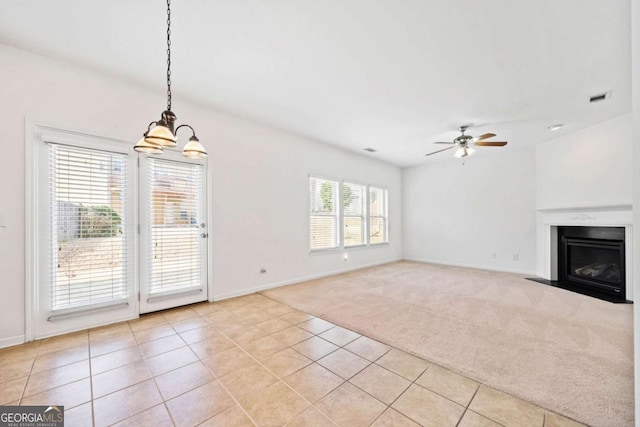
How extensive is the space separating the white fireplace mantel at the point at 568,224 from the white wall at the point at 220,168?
11.3ft

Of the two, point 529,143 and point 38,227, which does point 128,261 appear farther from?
point 529,143

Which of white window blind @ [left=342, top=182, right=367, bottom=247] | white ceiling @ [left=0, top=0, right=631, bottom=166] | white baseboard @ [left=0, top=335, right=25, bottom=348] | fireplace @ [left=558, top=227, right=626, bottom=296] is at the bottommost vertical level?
white baseboard @ [left=0, top=335, right=25, bottom=348]

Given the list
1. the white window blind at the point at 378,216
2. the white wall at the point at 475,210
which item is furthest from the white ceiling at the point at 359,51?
the white window blind at the point at 378,216

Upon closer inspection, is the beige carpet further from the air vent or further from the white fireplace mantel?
the air vent

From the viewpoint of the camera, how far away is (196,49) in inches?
96.5

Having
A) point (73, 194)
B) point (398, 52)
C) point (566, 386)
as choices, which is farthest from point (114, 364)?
point (398, 52)

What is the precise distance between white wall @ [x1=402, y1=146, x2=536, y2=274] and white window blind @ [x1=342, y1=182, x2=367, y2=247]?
6.36ft

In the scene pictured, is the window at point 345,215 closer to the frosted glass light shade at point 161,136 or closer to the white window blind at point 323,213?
the white window blind at point 323,213

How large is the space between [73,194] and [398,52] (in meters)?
3.71

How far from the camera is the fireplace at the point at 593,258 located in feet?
13.0

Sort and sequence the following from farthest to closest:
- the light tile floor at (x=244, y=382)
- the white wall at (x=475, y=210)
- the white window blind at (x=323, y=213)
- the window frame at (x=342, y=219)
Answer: the white wall at (x=475, y=210) < the white window blind at (x=323, y=213) < the window frame at (x=342, y=219) < the light tile floor at (x=244, y=382)

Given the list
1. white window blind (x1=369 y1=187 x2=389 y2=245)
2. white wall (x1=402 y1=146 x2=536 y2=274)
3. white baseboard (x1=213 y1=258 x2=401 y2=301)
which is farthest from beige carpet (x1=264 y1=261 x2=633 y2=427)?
white window blind (x1=369 y1=187 x2=389 y2=245)

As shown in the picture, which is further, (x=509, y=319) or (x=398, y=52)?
(x=509, y=319)

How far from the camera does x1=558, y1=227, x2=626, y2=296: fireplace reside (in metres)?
3.97
